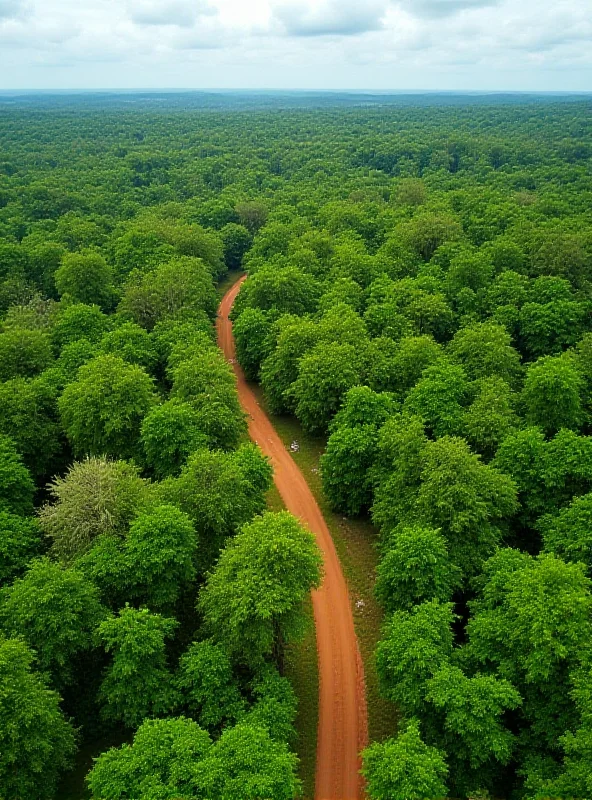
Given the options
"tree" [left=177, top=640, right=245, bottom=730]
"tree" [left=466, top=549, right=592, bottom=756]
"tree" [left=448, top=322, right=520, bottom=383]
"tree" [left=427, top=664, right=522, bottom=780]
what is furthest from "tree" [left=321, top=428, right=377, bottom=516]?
"tree" [left=427, top=664, right=522, bottom=780]

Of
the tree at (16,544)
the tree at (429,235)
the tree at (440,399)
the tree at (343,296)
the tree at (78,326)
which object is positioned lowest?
the tree at (16,544)

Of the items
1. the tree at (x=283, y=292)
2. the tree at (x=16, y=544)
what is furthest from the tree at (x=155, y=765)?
the tree at (x=283, y=292)

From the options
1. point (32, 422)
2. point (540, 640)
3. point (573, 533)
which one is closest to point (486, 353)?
point (573, 533)

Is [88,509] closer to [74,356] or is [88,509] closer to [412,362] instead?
[74,356]

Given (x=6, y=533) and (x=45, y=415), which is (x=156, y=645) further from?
(x=45, y=415)

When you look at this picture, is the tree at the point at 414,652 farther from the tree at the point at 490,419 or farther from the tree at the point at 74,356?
the tree at the point at 74,356

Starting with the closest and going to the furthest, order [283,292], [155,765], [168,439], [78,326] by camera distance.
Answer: [155,765], [168,439], [78,326], [283,292]

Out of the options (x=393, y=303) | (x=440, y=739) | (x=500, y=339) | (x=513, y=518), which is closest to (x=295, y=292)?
(x=393, y=303)
